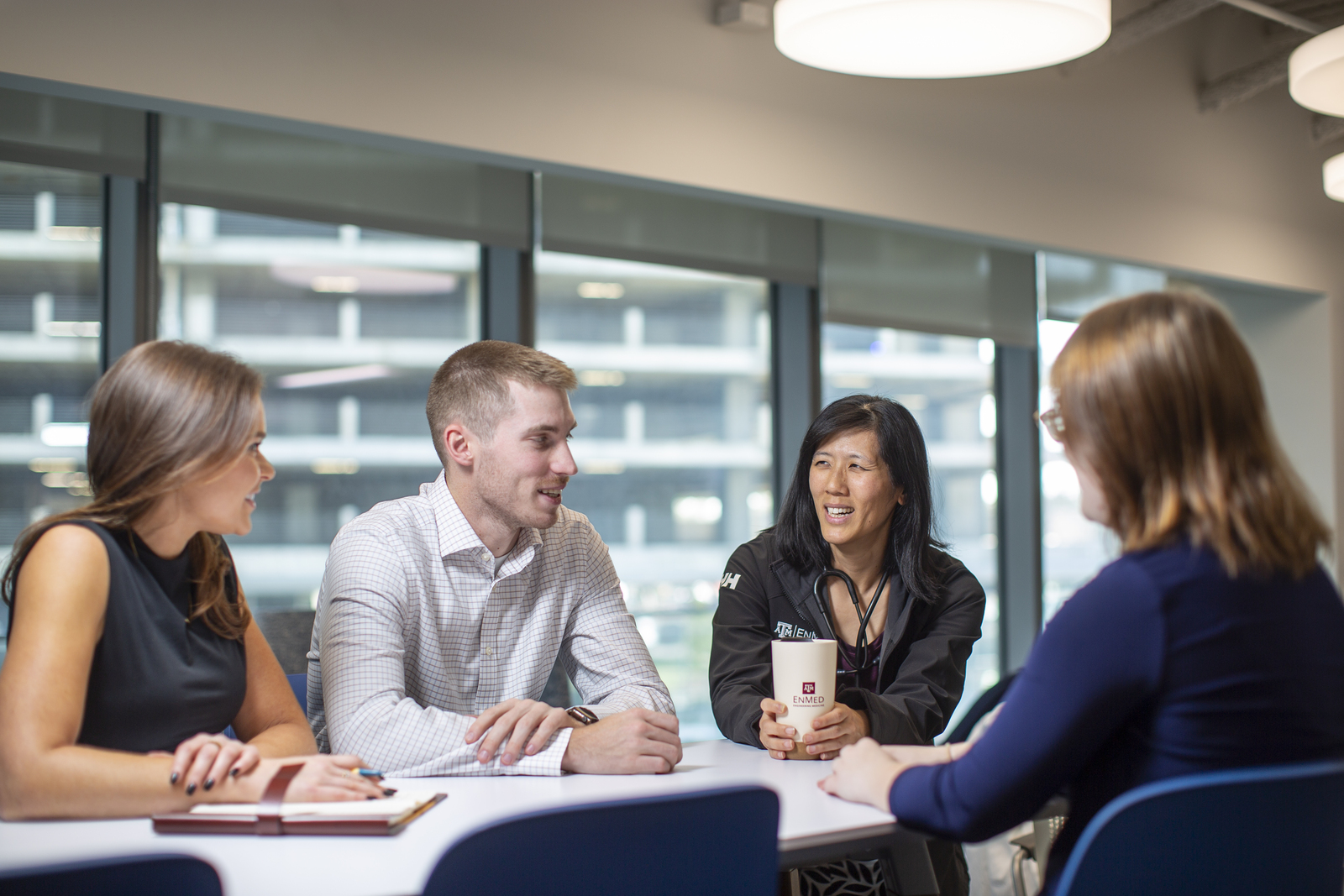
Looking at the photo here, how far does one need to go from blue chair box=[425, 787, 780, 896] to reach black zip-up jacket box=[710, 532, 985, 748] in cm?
86

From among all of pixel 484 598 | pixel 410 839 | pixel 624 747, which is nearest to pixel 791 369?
pixel 484 598

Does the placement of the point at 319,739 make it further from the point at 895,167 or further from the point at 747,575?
the point at 895,167

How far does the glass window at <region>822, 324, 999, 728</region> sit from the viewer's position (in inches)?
217

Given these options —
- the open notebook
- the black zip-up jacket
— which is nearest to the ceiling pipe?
the black zip-up jacket

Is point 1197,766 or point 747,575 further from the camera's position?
point 747,575

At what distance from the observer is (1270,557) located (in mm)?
1170

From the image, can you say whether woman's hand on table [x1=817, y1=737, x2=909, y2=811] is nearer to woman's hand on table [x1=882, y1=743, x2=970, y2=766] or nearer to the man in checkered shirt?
woman's hand on table [x1=882, y1=743, x2=970, y2=766]

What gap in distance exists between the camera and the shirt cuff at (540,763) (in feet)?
5.37

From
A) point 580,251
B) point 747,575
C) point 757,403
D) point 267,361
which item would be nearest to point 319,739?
point 747,575

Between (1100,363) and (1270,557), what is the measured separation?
0.26m

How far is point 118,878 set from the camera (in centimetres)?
93

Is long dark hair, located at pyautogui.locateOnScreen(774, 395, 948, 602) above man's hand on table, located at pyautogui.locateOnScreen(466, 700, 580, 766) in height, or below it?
above

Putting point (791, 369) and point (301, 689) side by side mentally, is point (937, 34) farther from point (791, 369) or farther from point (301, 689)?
point (791, 369)

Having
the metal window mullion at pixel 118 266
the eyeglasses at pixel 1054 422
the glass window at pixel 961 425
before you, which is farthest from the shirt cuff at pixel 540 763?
the glass window at pixel 961 425
